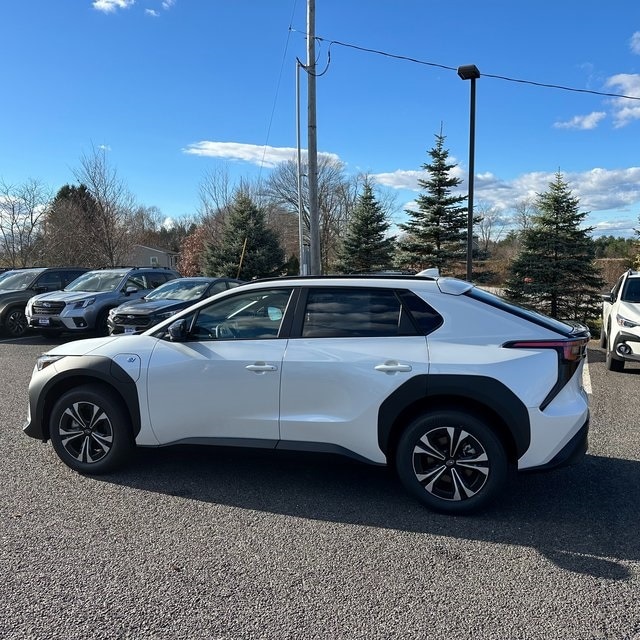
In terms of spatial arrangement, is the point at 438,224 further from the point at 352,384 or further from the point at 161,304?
the point at 352,384

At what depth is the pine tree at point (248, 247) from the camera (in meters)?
25.6

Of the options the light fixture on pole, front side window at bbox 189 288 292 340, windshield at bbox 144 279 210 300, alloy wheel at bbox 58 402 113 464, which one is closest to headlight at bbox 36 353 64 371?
alloy wheel at bbox 58 402 113 464

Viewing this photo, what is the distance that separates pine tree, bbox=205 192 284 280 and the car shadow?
2122 cm

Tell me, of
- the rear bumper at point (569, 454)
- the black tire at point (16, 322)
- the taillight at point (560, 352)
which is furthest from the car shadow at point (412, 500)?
the black tire at point (16, 322)

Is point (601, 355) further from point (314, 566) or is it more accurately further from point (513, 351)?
point (314, 566)

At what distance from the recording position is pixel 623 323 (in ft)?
26.7

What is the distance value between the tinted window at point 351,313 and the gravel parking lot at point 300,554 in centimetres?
93

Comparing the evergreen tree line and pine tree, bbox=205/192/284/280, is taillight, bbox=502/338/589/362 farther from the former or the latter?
pine tree, bbox=205/192/284/280

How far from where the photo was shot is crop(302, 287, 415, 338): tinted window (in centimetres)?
382

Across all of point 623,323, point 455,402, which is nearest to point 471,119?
point 623,323

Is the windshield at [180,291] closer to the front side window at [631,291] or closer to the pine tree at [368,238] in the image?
the front side window at [631,291]

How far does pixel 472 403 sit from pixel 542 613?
133cm

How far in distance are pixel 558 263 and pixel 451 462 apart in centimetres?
1421

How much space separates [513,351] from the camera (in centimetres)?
354
